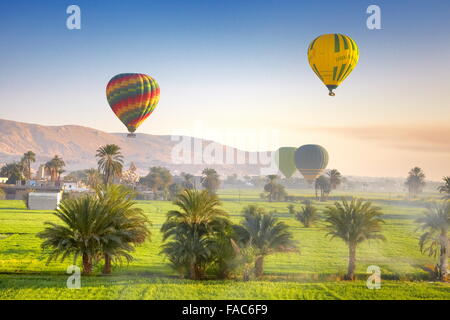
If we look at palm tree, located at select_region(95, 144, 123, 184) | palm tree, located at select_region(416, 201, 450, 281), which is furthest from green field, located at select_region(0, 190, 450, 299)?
palm tree, located at select_region(95, 144, 123, 184)

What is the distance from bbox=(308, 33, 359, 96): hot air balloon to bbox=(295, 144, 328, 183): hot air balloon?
81625 millimetres

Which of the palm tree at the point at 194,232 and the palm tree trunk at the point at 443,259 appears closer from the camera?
the palm tree at the point at 194,232

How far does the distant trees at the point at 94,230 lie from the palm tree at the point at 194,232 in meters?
2.68

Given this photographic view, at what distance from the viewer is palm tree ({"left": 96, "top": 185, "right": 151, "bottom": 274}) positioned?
30031 mm

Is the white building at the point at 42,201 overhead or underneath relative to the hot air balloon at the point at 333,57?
underneath

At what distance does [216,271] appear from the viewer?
31.3 meters

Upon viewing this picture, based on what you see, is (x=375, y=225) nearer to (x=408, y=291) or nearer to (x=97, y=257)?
(x=408, y=291)

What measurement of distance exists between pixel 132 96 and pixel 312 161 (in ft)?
276

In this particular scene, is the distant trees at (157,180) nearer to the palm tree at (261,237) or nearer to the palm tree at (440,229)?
the palm tree at (440,229)

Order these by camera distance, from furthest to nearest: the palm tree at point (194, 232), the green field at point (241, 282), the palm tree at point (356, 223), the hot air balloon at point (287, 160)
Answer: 1. the hot air balloon at point (287, 160)
2. the palm tree at point (356, 223)
3. the palm tree at point (194, 232)
4. the green field at point (241, 282)

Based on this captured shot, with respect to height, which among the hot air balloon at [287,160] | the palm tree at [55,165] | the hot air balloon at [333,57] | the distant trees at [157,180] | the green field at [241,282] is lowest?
the green field at [241,282]

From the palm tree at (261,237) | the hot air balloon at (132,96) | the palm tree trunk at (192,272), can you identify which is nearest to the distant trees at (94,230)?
the palm tree trunk at (192,272)

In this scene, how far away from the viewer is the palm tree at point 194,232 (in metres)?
30.3
